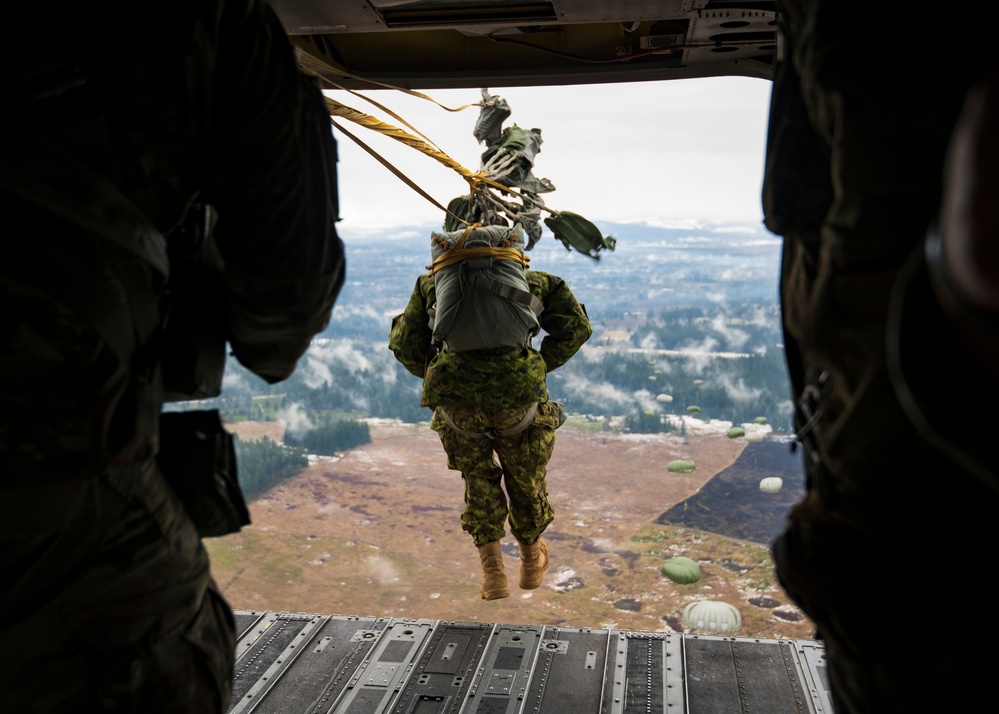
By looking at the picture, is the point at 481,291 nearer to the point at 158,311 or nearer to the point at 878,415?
→ the point at 158,311

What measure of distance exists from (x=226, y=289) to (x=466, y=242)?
2.00 meters

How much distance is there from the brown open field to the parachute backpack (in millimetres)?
2706

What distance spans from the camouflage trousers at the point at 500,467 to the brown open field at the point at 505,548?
1971mm

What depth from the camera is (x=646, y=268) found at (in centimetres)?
772

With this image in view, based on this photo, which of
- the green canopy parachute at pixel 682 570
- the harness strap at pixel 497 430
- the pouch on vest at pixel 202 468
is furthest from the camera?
the green canopy parachute at pixel 682 570

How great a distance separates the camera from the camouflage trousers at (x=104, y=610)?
100 centimetres

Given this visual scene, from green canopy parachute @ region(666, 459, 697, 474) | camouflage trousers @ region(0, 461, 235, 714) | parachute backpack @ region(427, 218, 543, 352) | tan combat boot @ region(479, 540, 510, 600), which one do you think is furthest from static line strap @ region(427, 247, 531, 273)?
green canopy parachute @ region(666, 459, 697, 474)

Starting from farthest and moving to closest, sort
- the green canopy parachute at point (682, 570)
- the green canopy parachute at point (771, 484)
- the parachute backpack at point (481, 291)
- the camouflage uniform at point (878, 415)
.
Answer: the green canopy parachute at point (771, 484)
the green canopy parachute at point (682, 570)
the parachute backpack at point (481, 291)
the camouflage uniform at point (878, 415)

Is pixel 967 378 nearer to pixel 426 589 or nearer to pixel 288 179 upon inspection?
→ pixel 288 179

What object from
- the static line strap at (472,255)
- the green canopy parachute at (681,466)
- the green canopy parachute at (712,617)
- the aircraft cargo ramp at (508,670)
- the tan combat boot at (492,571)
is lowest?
the green canopy parachute at (712,617)

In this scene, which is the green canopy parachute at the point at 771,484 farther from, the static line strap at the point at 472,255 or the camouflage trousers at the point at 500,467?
the static line strap at the point at 472,255

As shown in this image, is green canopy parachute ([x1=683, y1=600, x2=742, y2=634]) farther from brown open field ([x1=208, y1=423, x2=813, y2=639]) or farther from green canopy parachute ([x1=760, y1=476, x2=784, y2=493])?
green canopy parachute ([x1=760, y1=476, x2=784, y2=493])

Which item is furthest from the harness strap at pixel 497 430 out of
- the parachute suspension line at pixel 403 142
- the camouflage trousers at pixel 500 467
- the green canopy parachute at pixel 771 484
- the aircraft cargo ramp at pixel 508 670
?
the green canopy parachute at pixel 771 484

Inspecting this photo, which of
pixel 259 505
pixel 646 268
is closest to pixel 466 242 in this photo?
pixel 646 268
